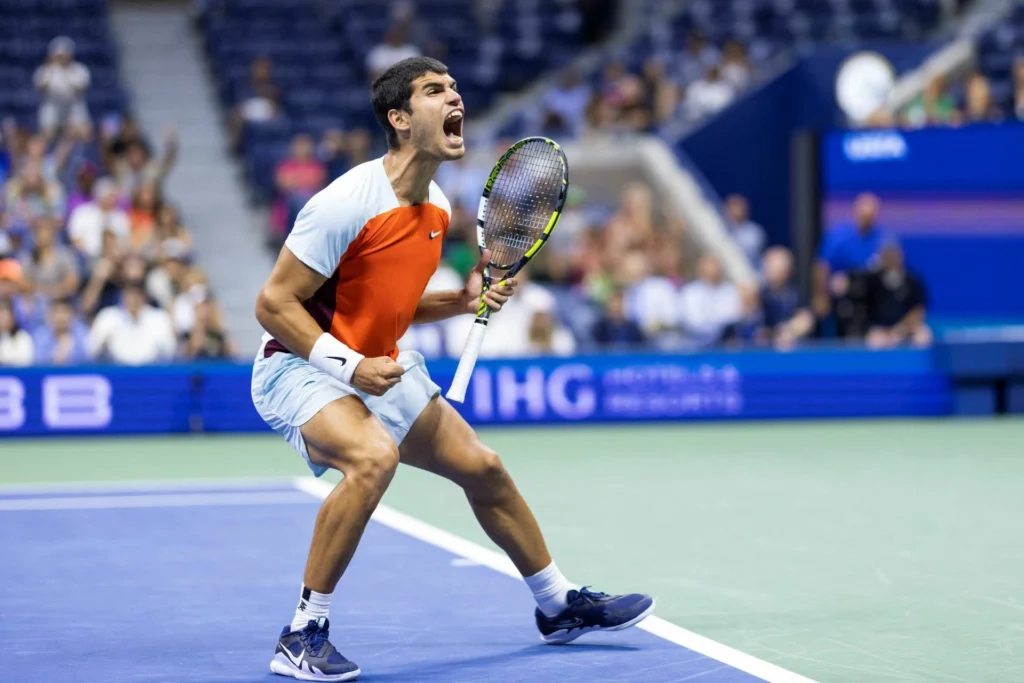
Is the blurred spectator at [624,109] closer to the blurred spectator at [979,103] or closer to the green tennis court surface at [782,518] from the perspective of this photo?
the blurred spectator at [979,103]

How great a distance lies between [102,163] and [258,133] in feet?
7.25

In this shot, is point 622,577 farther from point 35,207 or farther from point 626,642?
point 35,207

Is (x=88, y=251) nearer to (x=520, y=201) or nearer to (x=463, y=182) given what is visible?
(x=463, y=182)

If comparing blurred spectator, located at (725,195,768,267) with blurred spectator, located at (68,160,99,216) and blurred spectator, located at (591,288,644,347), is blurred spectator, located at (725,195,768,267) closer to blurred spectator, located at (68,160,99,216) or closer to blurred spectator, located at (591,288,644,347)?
blurred spectator, located at (591,288,644,347)

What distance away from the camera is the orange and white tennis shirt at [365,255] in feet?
16.7

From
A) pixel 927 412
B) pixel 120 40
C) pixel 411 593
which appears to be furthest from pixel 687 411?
pixel 120 40

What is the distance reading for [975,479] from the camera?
1009 cm

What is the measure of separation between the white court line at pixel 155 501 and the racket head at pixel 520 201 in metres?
4.06

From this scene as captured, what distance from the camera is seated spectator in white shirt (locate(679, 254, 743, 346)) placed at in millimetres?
15635

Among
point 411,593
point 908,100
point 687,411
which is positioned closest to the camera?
point 411,593

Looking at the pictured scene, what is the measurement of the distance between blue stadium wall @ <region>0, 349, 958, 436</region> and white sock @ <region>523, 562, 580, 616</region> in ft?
25.0

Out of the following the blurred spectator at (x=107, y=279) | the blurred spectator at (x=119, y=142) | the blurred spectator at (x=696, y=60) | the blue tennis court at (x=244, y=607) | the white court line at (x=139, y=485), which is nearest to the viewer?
the blue tennis court at (x=244, y=607)

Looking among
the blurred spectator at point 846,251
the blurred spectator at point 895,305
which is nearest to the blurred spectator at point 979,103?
the blurred spectator at point 846,251

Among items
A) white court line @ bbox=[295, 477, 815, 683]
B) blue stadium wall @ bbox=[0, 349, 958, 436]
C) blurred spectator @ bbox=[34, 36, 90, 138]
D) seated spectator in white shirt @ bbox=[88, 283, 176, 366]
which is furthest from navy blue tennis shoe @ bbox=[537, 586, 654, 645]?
blurred spectator @ bbox=[34, 36, 90, 138]
